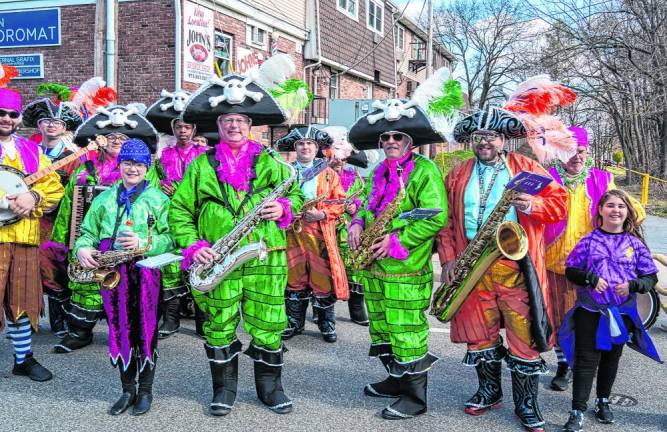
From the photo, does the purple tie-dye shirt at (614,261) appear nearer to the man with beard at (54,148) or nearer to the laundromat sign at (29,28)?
the man with beard at (54,148)

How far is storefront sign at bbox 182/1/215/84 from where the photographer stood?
44.5 ft

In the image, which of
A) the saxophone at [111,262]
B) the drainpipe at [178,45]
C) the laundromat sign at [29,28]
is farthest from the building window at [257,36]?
the saxophone at [111,262]

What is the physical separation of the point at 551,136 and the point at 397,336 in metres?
1.59

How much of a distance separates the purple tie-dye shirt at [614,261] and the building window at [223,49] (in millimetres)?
12048

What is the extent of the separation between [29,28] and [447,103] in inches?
535

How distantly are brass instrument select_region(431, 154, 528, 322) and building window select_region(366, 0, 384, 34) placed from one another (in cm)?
2105

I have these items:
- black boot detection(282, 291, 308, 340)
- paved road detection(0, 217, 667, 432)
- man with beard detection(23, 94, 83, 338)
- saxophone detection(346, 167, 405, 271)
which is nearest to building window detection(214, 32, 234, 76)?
man with beard detection(23, 94, 83, 338)

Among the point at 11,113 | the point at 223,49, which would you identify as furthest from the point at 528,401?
the point at 223,49

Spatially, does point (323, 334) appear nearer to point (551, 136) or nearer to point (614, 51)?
point (551, 136)

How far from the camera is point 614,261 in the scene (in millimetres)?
3783

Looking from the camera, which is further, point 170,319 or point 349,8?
point 349,8

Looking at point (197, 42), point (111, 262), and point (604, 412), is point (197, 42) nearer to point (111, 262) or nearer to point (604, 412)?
point (111, 262)

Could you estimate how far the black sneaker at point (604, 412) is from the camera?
396 cm

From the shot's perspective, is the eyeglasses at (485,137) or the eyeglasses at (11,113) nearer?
the eyeglasses at (485,137)
